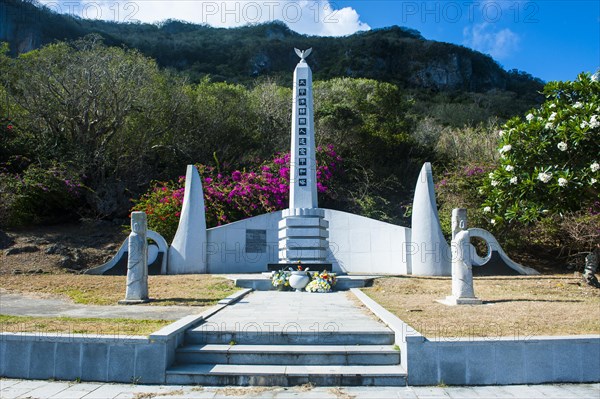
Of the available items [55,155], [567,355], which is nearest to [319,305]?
[567,355]

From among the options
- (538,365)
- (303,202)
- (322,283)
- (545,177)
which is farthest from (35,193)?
(538,365)

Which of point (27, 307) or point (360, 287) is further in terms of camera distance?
point (360, 287)

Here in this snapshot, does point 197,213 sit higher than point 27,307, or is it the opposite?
point 197,213

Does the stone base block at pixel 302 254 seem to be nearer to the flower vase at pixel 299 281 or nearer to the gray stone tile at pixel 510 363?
the flower vase at pixel 299 281

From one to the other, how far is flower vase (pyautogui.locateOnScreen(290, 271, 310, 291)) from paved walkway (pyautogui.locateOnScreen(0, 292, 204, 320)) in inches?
158

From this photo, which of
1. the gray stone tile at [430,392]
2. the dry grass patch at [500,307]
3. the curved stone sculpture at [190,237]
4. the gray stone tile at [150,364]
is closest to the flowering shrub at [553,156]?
the dry grass patch at [500,307]

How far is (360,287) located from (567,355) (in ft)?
24.9

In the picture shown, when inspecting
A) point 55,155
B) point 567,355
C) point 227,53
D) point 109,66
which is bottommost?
point 567,355

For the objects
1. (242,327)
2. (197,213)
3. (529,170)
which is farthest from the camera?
(197,213)

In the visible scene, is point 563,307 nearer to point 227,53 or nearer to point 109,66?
point 109,66

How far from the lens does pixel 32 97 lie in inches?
786

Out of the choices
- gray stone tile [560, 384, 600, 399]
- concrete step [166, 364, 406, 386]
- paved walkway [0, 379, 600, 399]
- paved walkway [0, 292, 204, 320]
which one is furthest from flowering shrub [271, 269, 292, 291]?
gray stone tile [560, 384, 600, 399]

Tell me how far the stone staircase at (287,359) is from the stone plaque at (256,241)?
33.2 feet

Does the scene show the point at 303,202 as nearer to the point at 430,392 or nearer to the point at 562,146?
the point at 562,146
